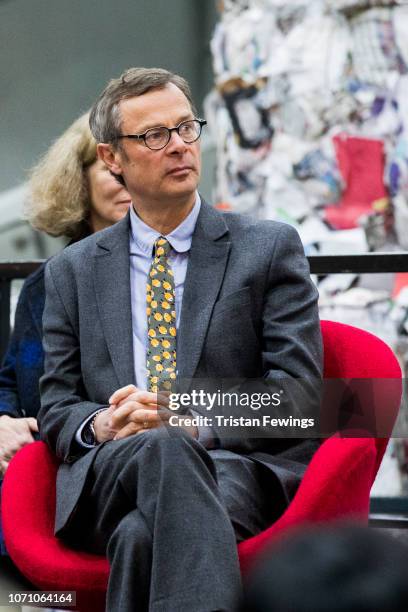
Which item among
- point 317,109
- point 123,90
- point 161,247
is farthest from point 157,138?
point 317,109

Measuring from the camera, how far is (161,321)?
104 inches

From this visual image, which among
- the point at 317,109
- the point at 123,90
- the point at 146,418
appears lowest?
the point at 146,418

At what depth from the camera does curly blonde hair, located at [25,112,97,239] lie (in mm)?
3324

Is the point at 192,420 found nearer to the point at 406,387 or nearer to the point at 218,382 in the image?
the point at 218,382

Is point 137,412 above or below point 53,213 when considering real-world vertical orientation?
below

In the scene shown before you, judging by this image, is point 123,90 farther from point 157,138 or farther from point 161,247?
point 161,247

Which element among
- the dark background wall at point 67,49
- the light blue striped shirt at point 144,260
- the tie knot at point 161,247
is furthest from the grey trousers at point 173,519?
the dark background wall at point 67,49

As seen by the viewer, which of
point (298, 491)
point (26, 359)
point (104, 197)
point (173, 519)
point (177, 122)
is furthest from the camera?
point (104, 197)

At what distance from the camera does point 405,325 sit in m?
3.82

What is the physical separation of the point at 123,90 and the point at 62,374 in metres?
0.70

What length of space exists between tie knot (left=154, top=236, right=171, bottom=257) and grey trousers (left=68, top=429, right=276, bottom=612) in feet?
1.73

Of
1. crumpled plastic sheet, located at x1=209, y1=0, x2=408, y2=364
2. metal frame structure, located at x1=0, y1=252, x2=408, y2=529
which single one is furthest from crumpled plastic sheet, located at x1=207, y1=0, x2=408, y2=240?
metal frame structure, located at x1=0, y1=252, x2=408, y2=529

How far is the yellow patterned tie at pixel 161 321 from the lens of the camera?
2582 mm

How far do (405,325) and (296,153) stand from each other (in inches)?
29.5
